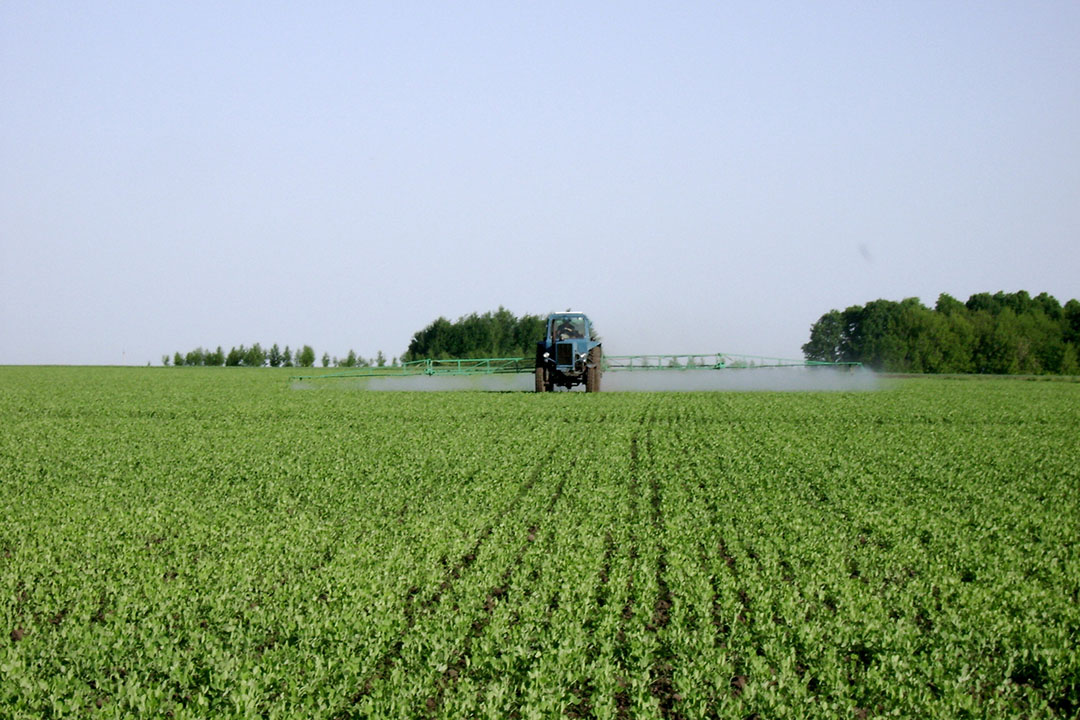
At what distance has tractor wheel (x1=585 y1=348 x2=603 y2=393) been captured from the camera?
35031 millimetres

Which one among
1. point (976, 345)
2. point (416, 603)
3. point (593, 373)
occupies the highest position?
point (976, 345)

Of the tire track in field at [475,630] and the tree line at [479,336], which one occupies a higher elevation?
the tree line at [479,336]

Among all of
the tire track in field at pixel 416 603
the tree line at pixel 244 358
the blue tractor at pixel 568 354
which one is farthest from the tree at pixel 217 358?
the tire track in field at pixel 416 603

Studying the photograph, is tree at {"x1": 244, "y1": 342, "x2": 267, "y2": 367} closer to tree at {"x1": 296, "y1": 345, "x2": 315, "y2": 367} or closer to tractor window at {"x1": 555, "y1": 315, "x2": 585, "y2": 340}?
tree at {"x1": 296, "y1": 345, "x2": 315, "y2": 367}

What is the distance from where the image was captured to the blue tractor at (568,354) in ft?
112

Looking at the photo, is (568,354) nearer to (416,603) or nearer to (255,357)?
(416,603)

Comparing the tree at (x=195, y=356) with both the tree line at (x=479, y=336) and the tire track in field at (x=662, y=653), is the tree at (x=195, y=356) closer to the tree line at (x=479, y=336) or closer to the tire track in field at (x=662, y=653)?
the tree line at (x=479, y=336)

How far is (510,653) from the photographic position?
7121 millimetres

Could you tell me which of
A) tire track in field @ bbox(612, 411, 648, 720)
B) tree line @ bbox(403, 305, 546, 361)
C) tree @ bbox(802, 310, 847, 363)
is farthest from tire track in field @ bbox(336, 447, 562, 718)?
tree @ bbox(802, 310, 847, 363)

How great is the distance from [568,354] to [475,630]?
86.6ft

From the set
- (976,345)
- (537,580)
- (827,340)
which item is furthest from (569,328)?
(827,340)

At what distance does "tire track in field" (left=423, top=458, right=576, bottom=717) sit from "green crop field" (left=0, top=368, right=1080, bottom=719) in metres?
0.04

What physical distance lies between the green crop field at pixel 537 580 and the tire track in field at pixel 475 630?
42 millimetres

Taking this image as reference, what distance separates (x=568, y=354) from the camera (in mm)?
34281
